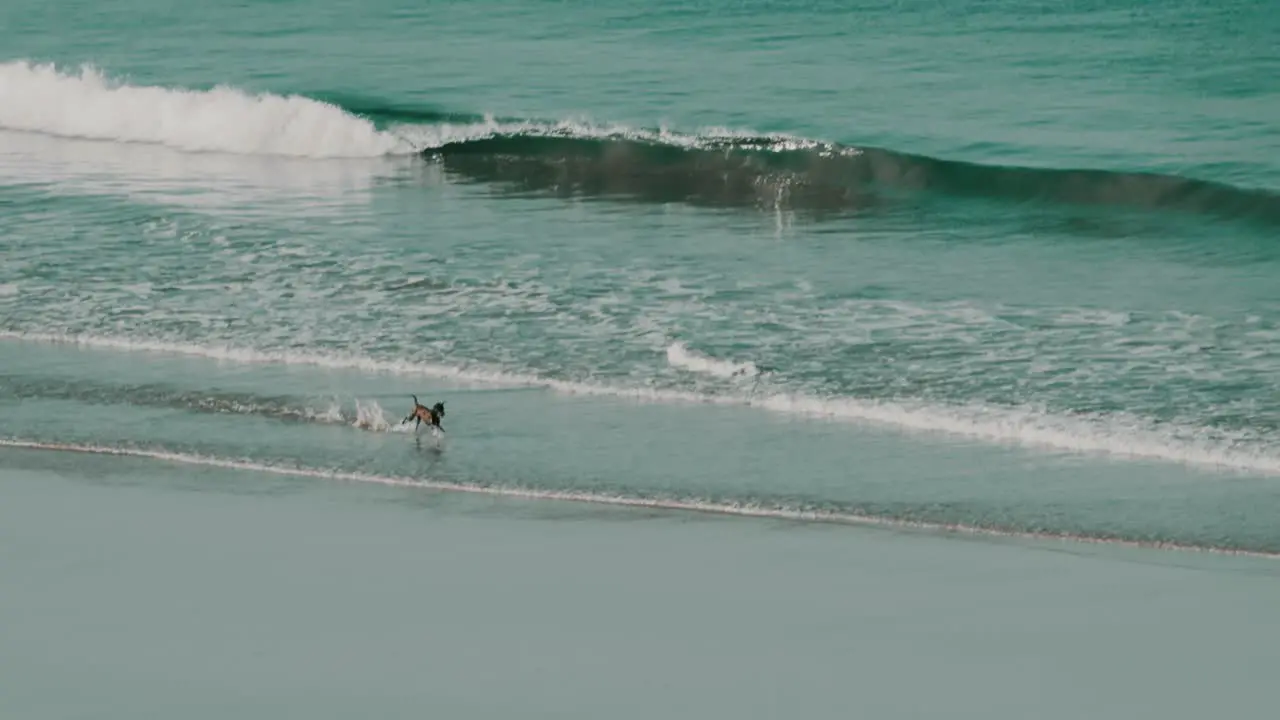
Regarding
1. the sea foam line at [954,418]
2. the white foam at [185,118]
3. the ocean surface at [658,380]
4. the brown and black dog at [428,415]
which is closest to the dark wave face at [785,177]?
the ocean surface at [658,380]

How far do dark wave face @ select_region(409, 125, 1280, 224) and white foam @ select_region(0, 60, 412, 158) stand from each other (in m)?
1.25

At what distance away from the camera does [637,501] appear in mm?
8922

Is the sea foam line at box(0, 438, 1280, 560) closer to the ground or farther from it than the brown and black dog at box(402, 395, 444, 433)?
closer to the ground

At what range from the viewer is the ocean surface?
7.11 meters

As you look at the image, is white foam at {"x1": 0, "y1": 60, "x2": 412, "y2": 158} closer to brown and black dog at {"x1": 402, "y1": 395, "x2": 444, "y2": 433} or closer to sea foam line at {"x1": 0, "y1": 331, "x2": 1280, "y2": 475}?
sea foam line at {"x1": 0, "y1": 331, "x2": 1280, "y2": 475}

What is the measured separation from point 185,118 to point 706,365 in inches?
492

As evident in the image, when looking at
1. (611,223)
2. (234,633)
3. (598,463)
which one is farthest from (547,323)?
(234,633)

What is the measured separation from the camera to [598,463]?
9.47 m

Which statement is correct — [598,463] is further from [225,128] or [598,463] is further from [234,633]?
[225,128]

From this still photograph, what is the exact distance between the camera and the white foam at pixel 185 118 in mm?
21125

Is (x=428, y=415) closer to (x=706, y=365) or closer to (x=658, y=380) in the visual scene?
(x=658, y=380)

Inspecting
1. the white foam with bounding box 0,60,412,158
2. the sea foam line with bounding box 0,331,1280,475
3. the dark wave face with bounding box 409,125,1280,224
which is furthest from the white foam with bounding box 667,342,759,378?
the white foam with bounding box 0,60,412,158

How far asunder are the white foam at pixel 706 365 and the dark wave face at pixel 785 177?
575 centimetres

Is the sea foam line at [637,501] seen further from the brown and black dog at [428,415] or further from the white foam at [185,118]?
the white foam at [185,118]
